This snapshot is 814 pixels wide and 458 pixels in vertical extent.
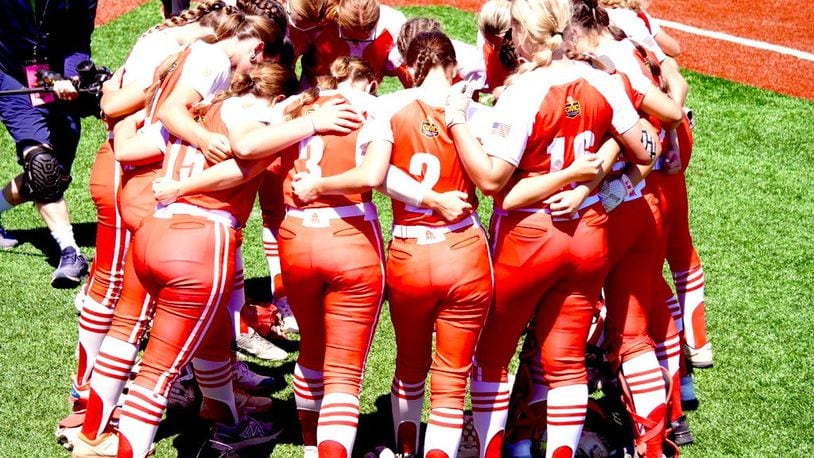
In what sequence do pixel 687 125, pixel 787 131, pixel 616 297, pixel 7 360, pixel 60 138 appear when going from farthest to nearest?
pixel 787 131 < pixel 60 138 < pixel 7 360 < pixel 687 125 < pixel 616 297

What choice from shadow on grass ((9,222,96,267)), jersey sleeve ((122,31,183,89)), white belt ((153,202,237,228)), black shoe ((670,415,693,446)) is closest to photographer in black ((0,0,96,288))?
shadow on grass ((9,222,96,267))

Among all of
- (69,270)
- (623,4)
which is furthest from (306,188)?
(69,270)

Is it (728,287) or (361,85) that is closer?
(361,85)

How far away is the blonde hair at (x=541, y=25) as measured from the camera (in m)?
4.18

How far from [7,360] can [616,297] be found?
10.9 ft

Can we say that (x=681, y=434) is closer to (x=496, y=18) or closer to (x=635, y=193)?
(x=635, y=193)

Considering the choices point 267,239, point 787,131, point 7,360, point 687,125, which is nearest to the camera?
point 687,125

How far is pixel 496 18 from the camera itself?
5238mm

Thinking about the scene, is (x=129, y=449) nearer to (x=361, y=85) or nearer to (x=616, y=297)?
(x=361, y=85)

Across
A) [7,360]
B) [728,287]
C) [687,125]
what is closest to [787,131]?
[728,287]

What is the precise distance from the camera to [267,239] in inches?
253

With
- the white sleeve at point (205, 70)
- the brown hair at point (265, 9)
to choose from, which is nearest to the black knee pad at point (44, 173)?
the brown hair at point (265, 9)

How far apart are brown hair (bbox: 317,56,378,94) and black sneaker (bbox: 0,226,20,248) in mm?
3666

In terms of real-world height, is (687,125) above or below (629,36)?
below
